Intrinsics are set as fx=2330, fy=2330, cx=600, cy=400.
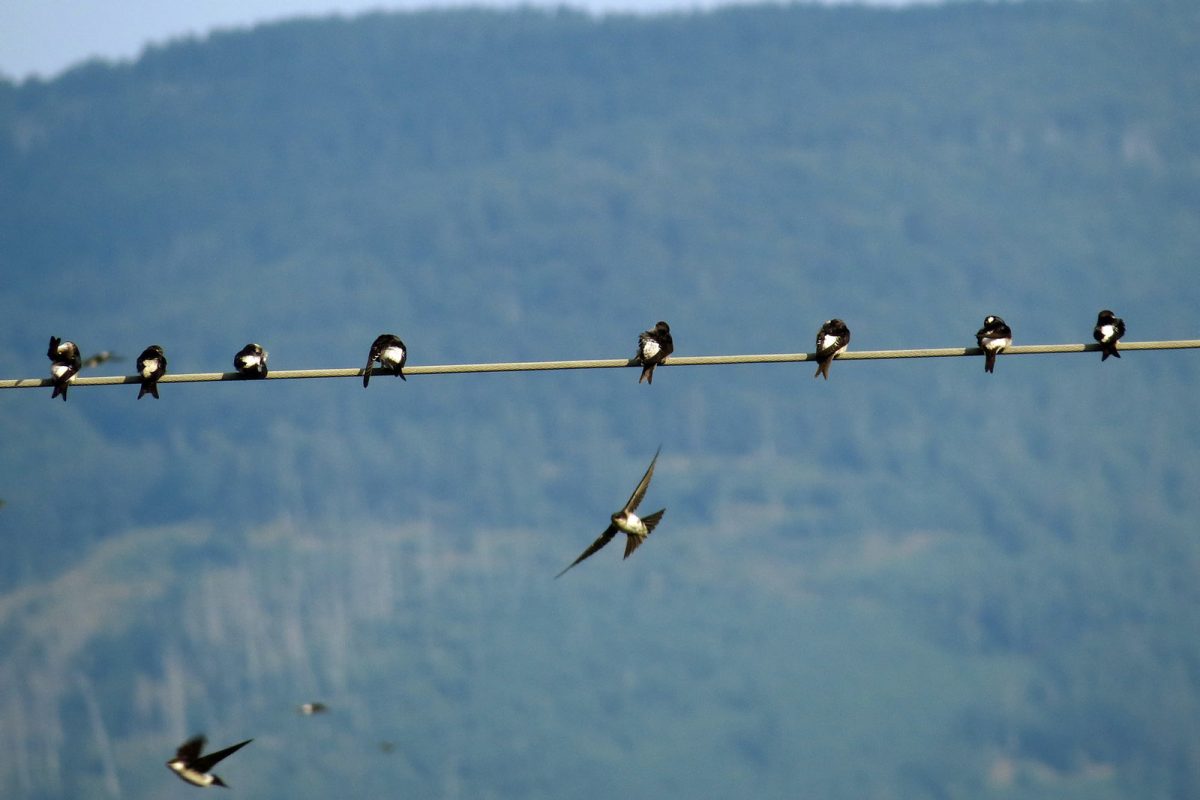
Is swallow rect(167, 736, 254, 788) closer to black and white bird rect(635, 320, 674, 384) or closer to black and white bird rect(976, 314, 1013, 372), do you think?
black and white bird rect(635, 320, 674, 384)

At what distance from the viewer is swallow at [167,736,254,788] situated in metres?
22.5

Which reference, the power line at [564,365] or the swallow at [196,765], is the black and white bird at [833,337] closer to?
the power line at [564,365]

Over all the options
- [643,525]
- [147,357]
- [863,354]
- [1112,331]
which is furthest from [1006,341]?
[147,357]

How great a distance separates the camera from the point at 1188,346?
20297 millimetres

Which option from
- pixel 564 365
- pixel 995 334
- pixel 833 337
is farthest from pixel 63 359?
pixel 995 334

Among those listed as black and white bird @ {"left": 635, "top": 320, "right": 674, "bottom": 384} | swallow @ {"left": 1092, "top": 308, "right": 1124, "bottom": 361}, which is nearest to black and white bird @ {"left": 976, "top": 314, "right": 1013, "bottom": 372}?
swallow @ {"left": 1092, "top": 308, "right": 1124, "bottom": 361}

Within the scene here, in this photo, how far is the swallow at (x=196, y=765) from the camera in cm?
2252

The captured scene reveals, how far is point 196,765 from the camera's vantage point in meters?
25.1

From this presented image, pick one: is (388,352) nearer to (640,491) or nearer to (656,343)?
(656,343)

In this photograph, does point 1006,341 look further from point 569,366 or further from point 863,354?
point 569,366

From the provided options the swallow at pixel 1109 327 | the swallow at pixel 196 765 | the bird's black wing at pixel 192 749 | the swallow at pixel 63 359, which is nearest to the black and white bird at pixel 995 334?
the swallow at pixel 1109 327

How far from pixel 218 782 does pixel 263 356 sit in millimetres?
5002

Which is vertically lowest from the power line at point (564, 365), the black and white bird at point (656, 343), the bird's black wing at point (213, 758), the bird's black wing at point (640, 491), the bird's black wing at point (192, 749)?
the bird's black wing at point (192, 749)

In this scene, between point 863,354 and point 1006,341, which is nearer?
point 863,354
